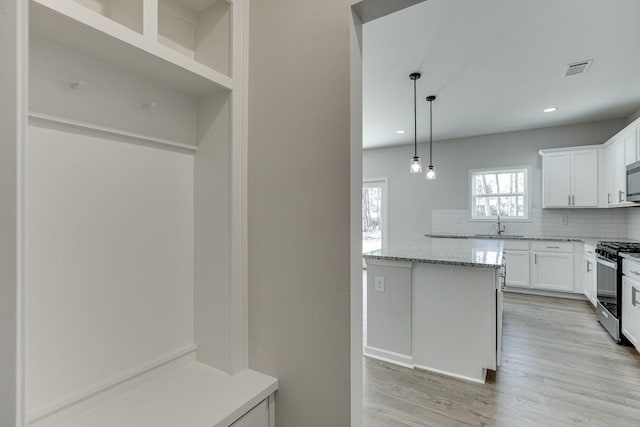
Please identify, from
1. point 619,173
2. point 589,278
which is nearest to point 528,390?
point 589,278

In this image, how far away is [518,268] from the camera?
4.93 m

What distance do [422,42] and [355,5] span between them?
5.73 feet

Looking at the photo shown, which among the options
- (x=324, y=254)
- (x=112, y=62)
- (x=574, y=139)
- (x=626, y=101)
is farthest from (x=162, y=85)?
(x=574, y=139)

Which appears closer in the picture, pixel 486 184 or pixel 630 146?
pixel 630 146

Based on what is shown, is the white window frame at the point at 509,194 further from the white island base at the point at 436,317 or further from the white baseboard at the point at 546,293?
the white island base at the point at 436,317

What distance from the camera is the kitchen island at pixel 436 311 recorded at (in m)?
2.41

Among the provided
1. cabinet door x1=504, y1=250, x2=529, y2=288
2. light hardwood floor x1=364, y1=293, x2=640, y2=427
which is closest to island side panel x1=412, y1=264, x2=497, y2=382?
light hardwood floor x1=364, y1=293, x2=640, y2=427

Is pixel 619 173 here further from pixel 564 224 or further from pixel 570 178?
pixel 564 224

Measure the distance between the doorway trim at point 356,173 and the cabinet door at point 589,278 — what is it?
429cm

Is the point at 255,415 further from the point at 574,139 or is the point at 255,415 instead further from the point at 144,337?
the point at 574,139

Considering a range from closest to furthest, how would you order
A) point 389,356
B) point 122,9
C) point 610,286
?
point 122,9 → point 389,356 → point 610,286

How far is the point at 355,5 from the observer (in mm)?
1123

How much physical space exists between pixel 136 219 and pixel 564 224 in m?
6.06

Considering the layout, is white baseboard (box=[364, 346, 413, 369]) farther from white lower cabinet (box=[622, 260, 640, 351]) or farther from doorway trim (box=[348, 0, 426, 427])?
white lower cabinet (box=[622, 260, 640, 351])
